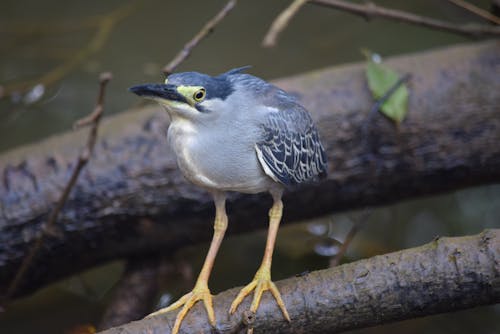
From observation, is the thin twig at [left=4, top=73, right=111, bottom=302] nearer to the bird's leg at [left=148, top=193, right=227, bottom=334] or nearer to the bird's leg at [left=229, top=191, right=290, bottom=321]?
the bird's leg at [left=148, top=193, right=227, bottom=334]

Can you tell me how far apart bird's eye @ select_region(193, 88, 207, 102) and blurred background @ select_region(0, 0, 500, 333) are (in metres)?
2.06

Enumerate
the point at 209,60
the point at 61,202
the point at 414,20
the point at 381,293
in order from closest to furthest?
the point at 381,293
the point at 61,202
the point at 414,20
the point at 209,60

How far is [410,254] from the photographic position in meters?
2.39

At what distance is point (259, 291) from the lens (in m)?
2.47

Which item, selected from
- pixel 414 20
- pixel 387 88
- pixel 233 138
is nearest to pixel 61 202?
pixel 233 138

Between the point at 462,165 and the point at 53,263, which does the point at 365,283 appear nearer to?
the point at 462,165

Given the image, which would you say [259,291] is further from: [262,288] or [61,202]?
[61,202]

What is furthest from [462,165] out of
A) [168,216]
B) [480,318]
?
[168,216]

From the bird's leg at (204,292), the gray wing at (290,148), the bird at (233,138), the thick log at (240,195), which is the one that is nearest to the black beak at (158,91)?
the bird at (233,138)

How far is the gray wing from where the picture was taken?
96.7 inches

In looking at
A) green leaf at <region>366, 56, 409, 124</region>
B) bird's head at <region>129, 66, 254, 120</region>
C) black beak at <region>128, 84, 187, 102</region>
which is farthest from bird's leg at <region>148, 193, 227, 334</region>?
green leaf at <region>366, 56, 409, 124</region>

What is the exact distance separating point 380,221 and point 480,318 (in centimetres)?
122

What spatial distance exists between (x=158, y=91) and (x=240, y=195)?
4.93ft

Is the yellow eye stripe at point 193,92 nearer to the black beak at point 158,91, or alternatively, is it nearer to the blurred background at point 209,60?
the black beak at point 158,91
